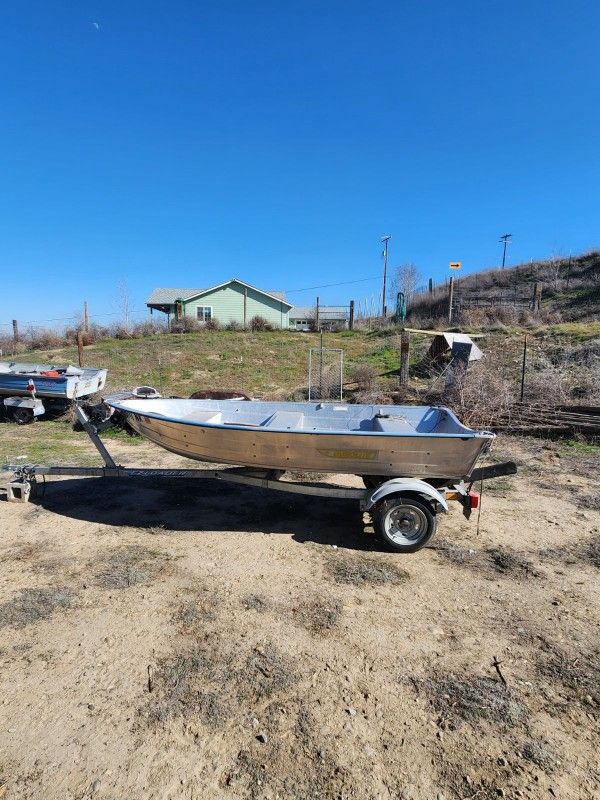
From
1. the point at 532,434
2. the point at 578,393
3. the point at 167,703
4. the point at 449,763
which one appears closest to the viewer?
the point at 449,763

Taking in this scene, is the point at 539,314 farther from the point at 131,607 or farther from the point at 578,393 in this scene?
the point at 131,607

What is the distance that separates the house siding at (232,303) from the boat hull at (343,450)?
106 ft

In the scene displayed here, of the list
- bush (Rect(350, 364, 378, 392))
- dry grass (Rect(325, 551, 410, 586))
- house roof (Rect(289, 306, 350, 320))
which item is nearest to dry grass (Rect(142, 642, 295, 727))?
dry grass (Rect(325, 551, 410, 586))

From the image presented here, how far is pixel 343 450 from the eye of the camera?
4.38 m

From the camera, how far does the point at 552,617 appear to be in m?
3.47

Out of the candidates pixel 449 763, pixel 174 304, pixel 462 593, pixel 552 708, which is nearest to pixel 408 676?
pixel 449 763

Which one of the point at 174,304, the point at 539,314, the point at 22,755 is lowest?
the point at 22,755

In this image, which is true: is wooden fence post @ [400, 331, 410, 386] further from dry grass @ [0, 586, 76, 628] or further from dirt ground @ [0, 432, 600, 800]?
dry grass @ [0, 586, 76, 628]

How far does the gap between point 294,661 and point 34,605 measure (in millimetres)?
2121

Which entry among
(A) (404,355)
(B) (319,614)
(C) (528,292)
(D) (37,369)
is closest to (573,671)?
(B) (319,614)

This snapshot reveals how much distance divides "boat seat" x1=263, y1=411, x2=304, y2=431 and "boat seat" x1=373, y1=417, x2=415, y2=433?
0.98 m

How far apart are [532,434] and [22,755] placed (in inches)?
388

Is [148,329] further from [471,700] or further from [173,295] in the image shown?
[471,700]

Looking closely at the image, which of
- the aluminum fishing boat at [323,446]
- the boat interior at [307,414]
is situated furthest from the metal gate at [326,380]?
the aluminum fishing boat at [323,446]
